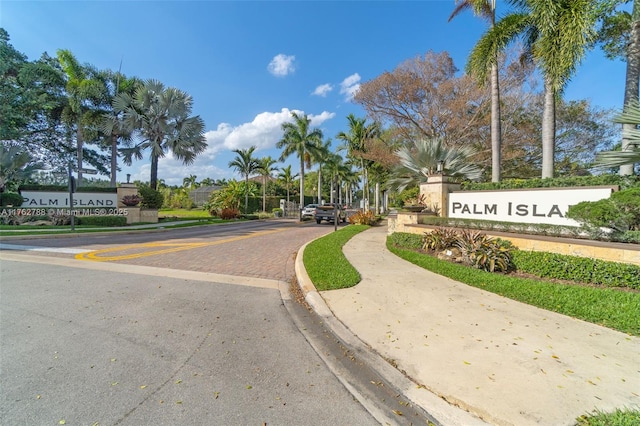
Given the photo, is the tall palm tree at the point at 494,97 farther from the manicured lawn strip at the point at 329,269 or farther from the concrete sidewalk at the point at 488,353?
the concrete sidewalk at the point at 488,353

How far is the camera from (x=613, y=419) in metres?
2.01

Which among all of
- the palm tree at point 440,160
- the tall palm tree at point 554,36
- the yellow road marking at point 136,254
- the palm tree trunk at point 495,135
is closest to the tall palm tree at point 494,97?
the palm tree trunk at point 495,135

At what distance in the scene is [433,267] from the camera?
6.66 m

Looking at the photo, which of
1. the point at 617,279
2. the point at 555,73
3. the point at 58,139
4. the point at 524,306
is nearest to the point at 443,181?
the point at 555,73

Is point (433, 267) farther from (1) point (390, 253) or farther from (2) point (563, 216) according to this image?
(2) point (563, 216)

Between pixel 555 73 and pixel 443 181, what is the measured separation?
13.8 ft

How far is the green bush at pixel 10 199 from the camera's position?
1541cm

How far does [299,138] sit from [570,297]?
26.3 metres

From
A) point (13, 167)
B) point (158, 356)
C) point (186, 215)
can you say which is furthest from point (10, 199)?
point (158, 356)

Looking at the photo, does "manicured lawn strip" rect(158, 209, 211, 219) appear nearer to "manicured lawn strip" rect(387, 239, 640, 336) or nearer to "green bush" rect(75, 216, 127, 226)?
"green bush" rect(75, 216, 127, 226)

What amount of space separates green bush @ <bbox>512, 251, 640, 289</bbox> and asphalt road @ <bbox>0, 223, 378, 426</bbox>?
497 cm

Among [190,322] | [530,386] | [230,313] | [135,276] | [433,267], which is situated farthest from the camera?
[433,267]

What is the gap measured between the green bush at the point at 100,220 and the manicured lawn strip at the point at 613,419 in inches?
775

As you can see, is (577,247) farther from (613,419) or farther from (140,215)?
(140,215)
